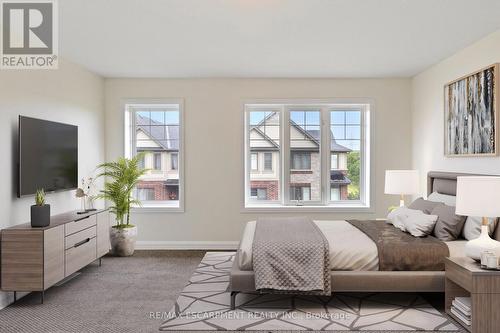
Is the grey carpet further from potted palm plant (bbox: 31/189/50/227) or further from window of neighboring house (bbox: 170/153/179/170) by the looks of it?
window of neighboring house (bbox: 170/153/179/170)

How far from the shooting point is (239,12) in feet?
10.9

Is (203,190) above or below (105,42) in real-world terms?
below

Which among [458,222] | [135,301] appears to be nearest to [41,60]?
[135,301]

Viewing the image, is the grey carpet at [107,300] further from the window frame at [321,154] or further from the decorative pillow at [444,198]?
the decorative pillow at [444,198]

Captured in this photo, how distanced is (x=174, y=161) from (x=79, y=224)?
7.04 ft

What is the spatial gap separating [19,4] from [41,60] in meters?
1.07

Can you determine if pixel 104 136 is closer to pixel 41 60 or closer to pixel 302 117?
pixel 41 60

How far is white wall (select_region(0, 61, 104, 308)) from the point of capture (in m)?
3.66

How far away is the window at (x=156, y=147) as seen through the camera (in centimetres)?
609

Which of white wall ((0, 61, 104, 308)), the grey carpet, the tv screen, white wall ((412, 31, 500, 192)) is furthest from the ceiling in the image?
the grey carpet

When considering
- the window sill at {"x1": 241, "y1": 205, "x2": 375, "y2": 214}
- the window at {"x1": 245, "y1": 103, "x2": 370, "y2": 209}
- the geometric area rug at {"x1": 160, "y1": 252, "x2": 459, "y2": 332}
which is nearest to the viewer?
the geometric area rug at {"x1": 160, "y1": 252, "x2": 459, "y2": 332}

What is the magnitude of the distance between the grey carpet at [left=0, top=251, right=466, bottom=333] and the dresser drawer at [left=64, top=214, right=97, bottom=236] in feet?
1.92

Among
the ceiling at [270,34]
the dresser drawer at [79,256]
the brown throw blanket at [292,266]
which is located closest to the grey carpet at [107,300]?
the dresser drawer at [79,256]

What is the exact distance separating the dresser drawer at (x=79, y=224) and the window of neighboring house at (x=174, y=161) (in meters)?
1.72
